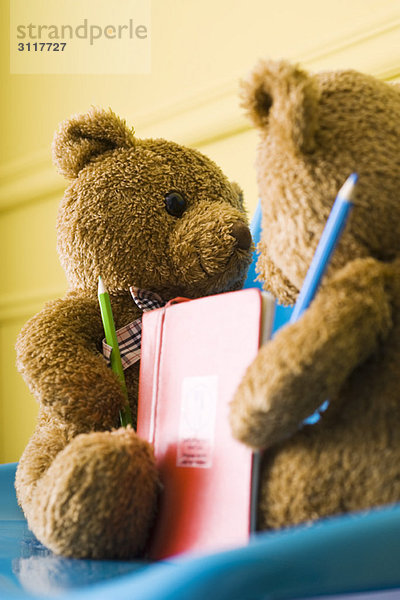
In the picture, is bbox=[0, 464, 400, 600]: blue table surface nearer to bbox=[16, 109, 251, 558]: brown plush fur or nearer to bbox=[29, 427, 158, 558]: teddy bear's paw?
bbox=[29, 427, 158, 558]: teddy bear's paw

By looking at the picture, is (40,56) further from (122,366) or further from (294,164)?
(294,164)

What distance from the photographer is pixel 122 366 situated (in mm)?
564

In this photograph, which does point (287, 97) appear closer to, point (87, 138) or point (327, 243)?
point (327, 243)

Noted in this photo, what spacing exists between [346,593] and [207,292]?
33cm

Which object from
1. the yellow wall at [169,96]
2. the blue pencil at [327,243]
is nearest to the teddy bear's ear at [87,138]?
the blue pencil at [327,243]

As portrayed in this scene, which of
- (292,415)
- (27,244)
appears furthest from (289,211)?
(27,244)

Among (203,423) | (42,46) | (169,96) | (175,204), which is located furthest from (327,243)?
(42,46)

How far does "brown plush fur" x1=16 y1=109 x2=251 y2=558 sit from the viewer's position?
52 centimetres

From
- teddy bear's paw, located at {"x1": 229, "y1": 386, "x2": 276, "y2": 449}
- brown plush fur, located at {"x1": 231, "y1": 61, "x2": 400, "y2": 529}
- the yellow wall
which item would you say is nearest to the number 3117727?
the yellow wall

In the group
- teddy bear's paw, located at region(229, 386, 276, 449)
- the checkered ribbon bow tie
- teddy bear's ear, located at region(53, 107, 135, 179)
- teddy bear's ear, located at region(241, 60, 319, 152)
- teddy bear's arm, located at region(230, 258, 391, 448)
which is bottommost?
the checkered ribbon bow tie

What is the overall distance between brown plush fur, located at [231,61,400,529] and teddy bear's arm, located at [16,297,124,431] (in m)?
0.17

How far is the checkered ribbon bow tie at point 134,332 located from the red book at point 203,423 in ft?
0.27

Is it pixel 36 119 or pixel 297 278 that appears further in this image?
pixel 36 119

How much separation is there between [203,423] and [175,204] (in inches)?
9.4
